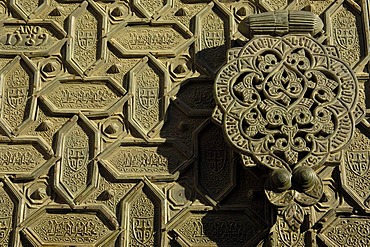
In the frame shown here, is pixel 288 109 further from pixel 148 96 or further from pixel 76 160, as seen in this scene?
pixel 76 160

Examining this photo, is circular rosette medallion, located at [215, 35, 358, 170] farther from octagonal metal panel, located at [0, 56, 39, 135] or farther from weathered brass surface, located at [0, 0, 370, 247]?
octagonal metal panel, located at [0, 56, 39, 135]

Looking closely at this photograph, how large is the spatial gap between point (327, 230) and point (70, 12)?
6.29 feet

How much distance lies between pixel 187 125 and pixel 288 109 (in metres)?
0.56

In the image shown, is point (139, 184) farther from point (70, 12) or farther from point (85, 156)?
point (70, 12)

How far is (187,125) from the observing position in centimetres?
348

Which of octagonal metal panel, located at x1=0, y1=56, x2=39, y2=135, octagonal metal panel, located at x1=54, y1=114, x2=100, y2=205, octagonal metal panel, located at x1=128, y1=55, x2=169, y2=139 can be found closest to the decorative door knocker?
octagonal metal panel, located at x1=128, y1=55, x2=169, y2=139

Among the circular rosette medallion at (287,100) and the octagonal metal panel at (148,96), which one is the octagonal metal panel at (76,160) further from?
the circular rosette medallion at (287,100)

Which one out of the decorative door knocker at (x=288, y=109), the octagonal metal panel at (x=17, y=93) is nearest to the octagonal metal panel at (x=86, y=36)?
the octagonal metal panel at (x=17, y=93)

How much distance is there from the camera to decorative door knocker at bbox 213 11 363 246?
3.16 meters

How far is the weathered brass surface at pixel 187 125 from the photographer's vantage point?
10.6 ft

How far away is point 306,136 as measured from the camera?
3.20 metres

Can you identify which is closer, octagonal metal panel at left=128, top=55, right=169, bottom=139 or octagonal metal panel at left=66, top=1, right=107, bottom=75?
octagonal metal panel at left=128, top=55, right=169, bottom=139

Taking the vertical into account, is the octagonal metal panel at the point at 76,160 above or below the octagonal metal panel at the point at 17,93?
below

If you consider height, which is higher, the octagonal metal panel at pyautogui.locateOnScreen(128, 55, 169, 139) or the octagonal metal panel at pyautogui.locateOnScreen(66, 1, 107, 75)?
the octagonal metal panel at pyautogui.locateOnScreen(66, 1, 107, 75)
